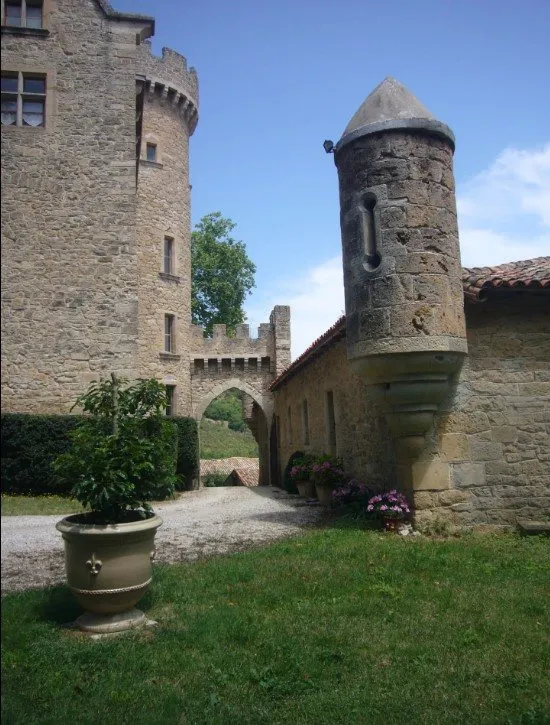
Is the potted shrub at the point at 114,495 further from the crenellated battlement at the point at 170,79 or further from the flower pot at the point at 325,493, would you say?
the crenellated battlement at the point at 170,79

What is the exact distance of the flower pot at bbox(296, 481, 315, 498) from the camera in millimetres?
13523

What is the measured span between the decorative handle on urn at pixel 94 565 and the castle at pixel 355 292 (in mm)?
1189

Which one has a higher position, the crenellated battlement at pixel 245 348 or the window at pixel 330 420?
the crenellated battlement at pixel 245 348

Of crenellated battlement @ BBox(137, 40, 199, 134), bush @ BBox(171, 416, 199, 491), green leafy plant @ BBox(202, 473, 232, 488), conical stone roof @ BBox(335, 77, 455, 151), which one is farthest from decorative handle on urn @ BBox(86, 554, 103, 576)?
green leafy plant @ BBox(202, 473, 232, 488)

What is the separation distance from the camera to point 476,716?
3193 mm

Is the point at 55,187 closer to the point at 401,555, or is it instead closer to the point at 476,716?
the point at 476,716

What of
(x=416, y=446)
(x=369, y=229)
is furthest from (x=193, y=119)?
(x=416, y=446)

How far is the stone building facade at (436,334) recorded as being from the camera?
24.5ft

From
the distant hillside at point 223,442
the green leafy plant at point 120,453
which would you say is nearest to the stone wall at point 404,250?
the green leafy plant at point 120,453

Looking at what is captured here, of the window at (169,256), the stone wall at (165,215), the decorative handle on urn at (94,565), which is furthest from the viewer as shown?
the window at (169,256)

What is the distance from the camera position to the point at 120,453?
442 centimetres

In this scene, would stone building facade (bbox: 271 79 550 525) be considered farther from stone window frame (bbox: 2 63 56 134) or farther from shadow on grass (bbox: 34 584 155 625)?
stone window frame (bbox: 2 63 56 134)

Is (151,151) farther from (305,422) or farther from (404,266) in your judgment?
(404,266)

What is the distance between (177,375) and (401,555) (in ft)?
58.9
